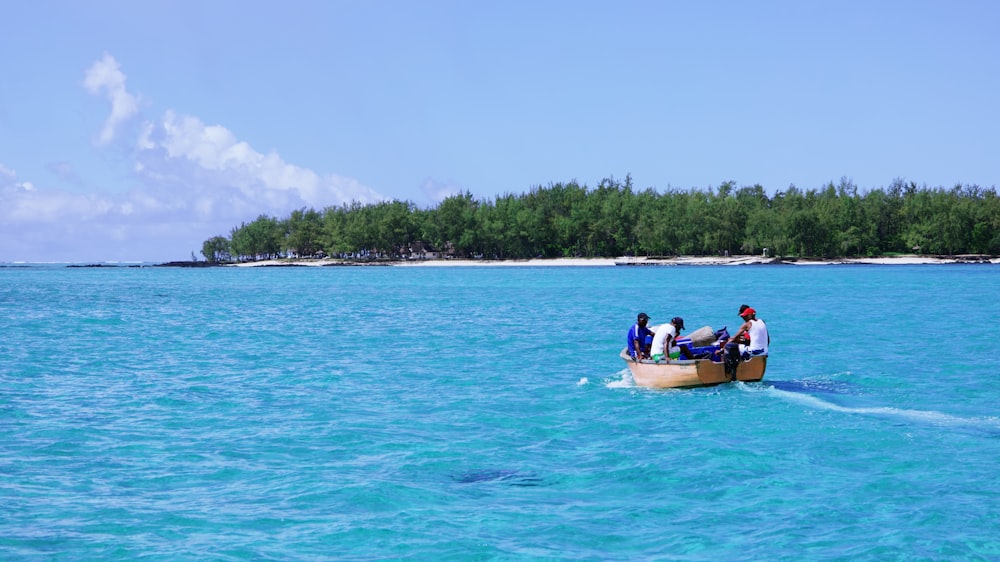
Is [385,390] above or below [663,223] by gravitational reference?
below

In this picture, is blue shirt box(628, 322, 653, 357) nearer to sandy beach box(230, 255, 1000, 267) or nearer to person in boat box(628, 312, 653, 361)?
person in boat box(628, 312, 653, 361)

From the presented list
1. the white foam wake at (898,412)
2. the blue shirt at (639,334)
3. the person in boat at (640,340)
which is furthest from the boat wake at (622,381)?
the white foam wake at (898,412)

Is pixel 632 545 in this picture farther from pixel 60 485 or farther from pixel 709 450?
pixel 60 485

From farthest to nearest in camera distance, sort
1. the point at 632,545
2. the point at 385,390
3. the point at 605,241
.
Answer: the point at 605,241 < the point at 385,390 < the point at 632,545

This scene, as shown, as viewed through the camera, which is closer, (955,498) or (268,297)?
(955,498)

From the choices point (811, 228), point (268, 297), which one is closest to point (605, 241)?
point (811, 228)

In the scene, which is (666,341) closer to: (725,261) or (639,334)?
(639,334)

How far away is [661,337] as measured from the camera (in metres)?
25.0

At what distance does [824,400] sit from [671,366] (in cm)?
421

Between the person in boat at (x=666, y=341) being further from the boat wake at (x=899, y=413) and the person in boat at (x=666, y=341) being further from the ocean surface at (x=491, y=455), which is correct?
the boat wake at (x=899, y=413)

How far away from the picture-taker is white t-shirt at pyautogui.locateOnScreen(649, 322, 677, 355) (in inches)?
983

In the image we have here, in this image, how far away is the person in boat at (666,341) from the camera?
2498 centimetres

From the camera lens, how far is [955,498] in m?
14.7

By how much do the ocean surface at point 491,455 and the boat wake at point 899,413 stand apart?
12 centimetres
